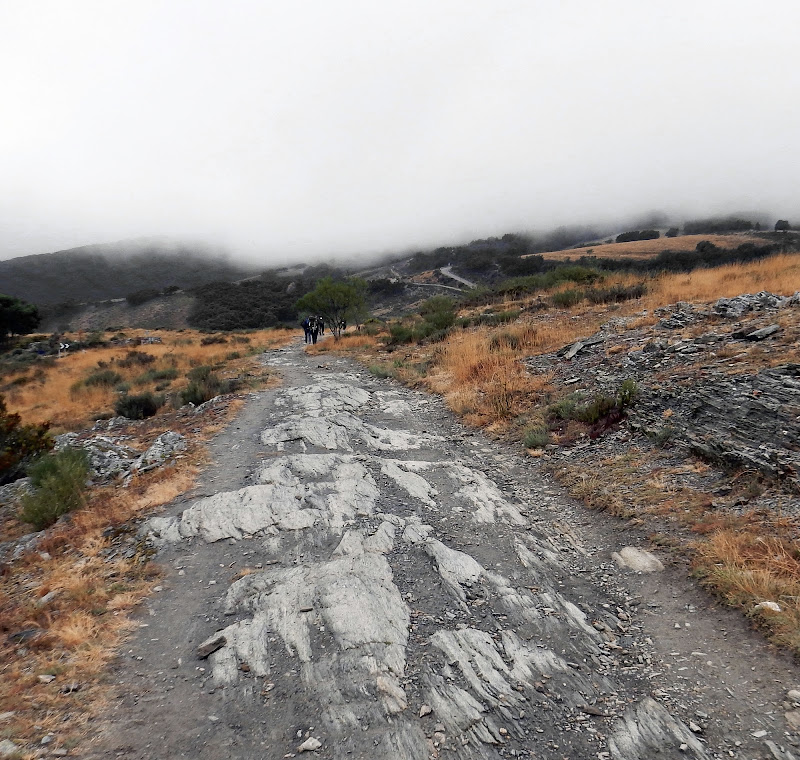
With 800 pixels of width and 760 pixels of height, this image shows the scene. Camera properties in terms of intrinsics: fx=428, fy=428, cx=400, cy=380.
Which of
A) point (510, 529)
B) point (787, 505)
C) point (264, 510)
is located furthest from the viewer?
point (264, 510)

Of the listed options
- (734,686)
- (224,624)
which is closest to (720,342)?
(734,686)

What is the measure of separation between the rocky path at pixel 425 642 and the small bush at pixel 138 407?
7.62 meters

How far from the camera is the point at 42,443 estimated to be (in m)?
9.95

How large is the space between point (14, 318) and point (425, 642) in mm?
61483

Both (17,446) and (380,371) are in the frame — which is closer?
(17,446)

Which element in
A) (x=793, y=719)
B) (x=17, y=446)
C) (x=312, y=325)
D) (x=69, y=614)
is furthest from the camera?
(x=312, y=325)

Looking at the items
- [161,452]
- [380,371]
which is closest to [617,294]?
[380,371]

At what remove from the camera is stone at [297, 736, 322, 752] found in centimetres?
285

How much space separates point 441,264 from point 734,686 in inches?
3707

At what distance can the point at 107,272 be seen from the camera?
121625 mm

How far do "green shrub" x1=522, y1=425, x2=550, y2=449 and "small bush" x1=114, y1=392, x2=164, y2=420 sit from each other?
11.0 metres

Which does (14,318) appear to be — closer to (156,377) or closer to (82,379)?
(82,379)

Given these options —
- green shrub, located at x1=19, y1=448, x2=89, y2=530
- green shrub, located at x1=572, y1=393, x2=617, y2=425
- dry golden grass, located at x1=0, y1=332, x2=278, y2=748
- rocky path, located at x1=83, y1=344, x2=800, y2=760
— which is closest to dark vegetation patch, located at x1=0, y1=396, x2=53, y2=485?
green shrub, located at x1=19, y1=448, x2=89, y2=530

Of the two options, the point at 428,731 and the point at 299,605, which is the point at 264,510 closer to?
the point at 299,605
